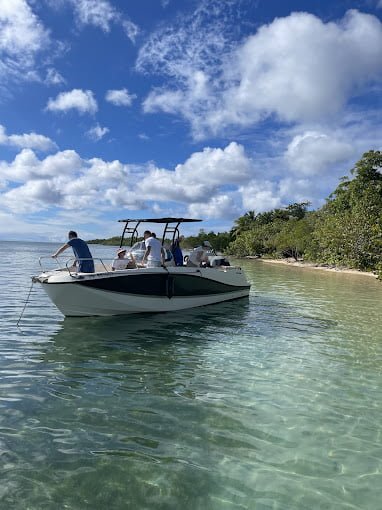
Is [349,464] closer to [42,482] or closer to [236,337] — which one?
[42,482]

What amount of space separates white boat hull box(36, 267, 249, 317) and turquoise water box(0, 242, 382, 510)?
0.74 metres

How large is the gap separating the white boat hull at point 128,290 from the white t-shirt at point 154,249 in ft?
Result: 1.22

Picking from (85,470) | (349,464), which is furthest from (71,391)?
(349,464)

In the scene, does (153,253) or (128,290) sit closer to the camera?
(128,290)

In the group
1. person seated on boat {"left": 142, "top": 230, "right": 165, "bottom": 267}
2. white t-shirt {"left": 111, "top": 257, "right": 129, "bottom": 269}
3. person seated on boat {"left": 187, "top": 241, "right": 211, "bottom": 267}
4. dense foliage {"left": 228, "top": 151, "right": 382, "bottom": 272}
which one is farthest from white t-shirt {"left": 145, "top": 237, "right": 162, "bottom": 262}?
dense foliage {"left": 228, "top": 151, "right": 382, "bottom": 272}

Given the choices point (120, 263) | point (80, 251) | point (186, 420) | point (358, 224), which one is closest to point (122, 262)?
point (120, 263)

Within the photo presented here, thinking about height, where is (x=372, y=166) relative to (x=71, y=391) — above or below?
above

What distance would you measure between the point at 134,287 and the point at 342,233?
129 ft

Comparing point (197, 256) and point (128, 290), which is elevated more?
point (197, 256)

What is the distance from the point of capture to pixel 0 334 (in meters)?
8.97

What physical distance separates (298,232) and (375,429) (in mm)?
59491

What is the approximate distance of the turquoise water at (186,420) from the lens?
3.62 metres

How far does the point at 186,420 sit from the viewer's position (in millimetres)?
4973

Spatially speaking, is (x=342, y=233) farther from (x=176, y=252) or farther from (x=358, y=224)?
(x=176, y=252)
